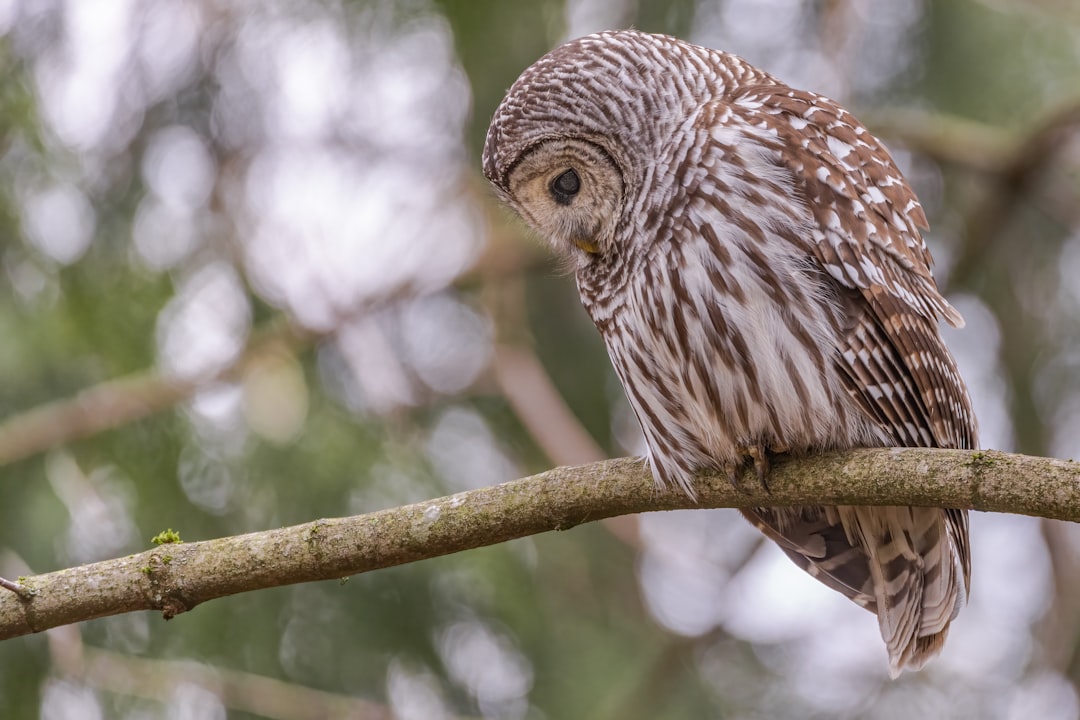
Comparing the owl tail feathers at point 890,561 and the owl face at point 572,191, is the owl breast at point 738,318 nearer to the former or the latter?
the owl face at point 572,191

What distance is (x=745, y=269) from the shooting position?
3393mm

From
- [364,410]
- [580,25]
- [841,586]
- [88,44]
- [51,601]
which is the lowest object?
[841,586]

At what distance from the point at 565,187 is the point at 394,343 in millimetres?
3782

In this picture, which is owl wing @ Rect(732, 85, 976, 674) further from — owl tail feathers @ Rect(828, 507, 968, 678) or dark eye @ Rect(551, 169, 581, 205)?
dark eye @ Rect(551, 169, 581, 205)

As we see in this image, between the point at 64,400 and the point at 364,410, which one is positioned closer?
the point at 64,400

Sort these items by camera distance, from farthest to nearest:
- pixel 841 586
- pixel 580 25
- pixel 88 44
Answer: pixel 580 25 → pixel 88 44 → pixel 841 586

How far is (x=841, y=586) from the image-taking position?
13.3ft

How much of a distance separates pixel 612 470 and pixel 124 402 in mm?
3121

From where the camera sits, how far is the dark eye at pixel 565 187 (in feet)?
12.2

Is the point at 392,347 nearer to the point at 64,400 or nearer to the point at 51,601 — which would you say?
the point at 64,400

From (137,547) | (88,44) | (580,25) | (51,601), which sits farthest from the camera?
(580,25)

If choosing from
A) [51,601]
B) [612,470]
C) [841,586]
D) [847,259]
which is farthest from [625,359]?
[51,601]

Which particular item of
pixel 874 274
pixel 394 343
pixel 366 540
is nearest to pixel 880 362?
pixel 874 274

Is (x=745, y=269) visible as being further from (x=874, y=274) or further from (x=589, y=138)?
(x=589, y=138)
